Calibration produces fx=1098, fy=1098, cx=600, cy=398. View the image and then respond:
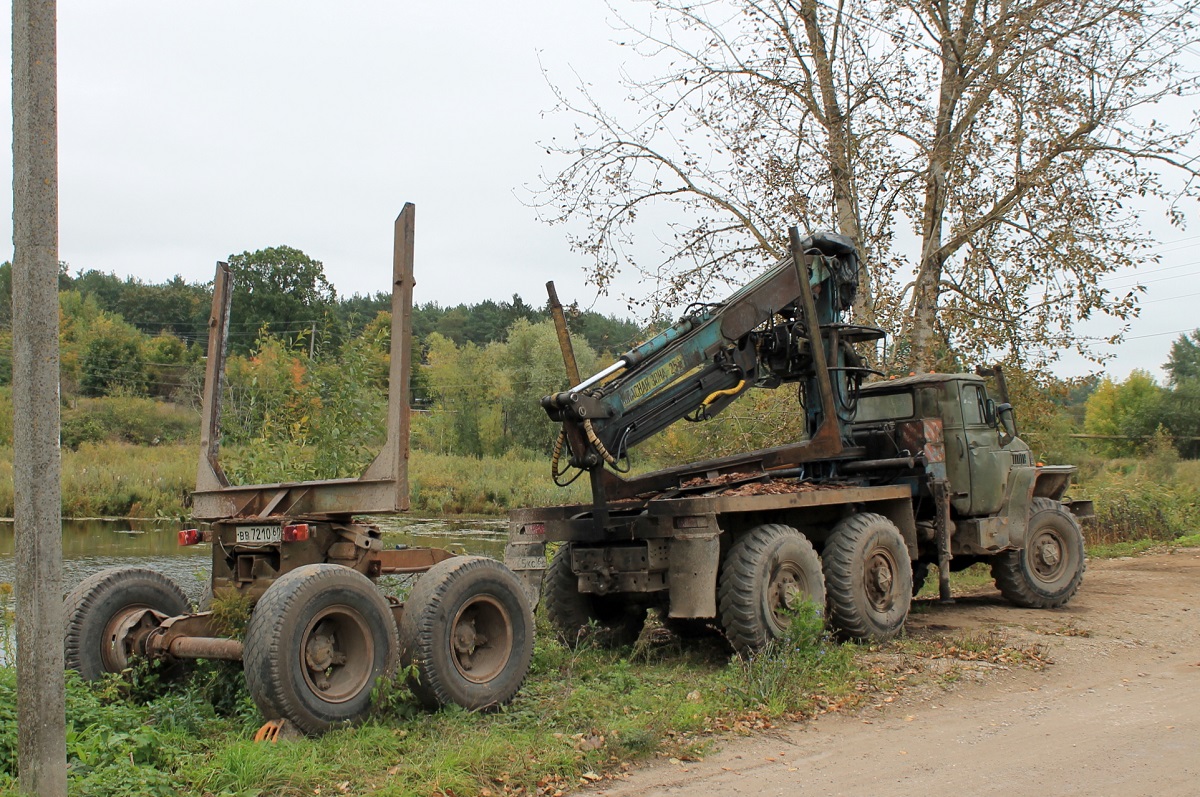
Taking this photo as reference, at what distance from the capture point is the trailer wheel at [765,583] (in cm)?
905

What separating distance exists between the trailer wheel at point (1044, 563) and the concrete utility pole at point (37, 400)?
409 inches

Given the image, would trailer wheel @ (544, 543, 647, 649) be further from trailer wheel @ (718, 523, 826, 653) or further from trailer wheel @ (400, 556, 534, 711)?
trailer wheel @ (400, 556, 534, 711)

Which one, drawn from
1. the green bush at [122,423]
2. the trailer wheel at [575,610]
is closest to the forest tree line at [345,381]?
the green bush at [122,423]

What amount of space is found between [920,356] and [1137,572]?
4545 mm

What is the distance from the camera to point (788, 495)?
9.57 metres

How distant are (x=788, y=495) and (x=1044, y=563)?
4.85 meters

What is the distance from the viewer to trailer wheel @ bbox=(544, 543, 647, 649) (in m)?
10.4

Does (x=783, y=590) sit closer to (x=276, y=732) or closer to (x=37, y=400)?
(x=276, y=732)

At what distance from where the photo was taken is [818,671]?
830 centimetres

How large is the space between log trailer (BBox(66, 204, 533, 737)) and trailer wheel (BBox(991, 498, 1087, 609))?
22.9ft

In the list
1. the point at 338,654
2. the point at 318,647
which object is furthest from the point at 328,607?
the point at 338,654

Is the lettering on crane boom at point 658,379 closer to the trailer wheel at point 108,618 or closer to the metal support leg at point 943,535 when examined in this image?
the metal support leg at point 943,535

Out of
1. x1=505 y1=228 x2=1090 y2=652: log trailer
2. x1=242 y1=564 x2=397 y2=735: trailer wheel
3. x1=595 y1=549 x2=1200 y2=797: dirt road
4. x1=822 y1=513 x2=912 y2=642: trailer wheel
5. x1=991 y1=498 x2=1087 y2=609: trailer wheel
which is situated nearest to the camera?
x1=595 y1=549 x2=1200 y2=797: dirt road

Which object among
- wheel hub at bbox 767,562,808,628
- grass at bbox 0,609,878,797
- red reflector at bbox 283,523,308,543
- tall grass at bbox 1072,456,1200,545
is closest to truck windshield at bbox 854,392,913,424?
wheel hub at bbox 767,562,808,628
